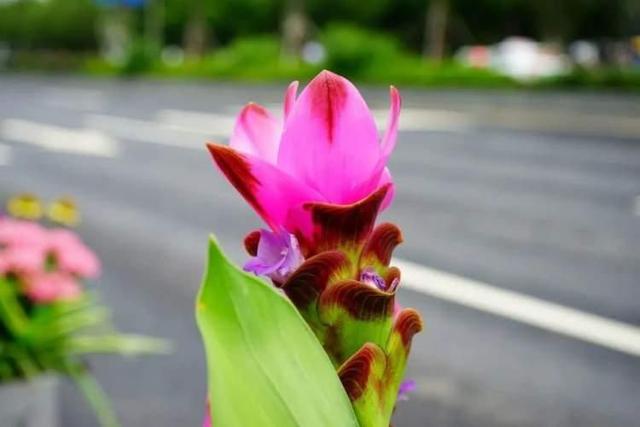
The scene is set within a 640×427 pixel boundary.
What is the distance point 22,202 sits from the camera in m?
2.88

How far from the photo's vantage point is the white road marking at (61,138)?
12.9m

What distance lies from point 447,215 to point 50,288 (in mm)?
5622

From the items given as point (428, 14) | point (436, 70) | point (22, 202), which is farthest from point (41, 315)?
point (428, 14)

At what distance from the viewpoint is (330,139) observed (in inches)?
20.8

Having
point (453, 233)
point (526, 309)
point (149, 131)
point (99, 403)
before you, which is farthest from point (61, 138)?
point (99, 403)

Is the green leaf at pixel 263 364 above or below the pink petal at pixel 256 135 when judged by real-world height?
below

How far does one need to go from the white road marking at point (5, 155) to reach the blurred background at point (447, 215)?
4cm

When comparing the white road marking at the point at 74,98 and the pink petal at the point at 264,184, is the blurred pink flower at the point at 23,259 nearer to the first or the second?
the pink petal at the point at 264,184

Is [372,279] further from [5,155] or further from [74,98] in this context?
[74,98]

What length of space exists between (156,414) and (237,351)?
11.2 feet

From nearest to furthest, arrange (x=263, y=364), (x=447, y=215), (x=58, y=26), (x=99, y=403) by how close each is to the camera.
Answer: (x=263, y=364)
(x=99, y=403)
(x=447, y=215)
(x=58, y=26)

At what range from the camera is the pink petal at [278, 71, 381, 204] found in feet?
1.70

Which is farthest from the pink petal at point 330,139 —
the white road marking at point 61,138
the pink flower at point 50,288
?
the white road marking at point 61,138

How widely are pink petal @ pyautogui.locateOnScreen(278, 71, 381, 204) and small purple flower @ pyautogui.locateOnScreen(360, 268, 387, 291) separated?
0.15ft
